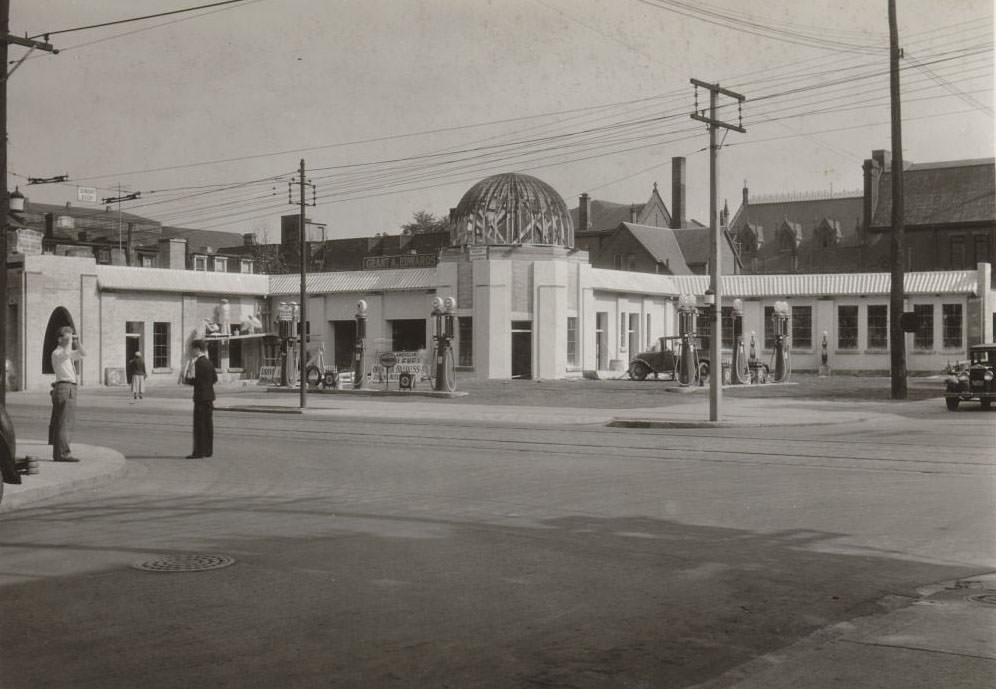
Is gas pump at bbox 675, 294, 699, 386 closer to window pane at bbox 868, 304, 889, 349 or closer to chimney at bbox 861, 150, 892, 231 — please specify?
window pane at bbox 868, 304, 889, 349

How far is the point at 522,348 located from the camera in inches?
1784

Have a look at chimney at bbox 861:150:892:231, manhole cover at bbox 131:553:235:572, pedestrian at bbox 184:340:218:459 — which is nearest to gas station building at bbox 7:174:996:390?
chimney at bbox 861:150:892:231

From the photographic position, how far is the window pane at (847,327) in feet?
166

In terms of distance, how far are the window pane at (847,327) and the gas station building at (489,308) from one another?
0.16 ft

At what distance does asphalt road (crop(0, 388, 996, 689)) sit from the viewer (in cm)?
560

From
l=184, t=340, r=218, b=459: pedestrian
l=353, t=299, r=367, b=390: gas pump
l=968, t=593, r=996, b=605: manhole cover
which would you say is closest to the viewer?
l=968, t=593, r=996, b=605: manhole cover

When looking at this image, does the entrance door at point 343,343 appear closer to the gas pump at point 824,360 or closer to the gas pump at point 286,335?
the gas pump at point 286,335

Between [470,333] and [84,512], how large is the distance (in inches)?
1364

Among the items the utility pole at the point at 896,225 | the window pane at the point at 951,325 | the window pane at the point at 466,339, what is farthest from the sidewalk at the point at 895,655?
the window pane at the point at 951,325

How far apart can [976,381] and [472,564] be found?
23.3 m

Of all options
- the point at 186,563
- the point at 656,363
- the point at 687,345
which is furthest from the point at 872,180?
the point at 186,563

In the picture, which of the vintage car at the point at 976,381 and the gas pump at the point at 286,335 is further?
the gas pump at the point at 286,335

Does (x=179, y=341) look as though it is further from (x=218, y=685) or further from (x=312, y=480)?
(x=218, y=685)

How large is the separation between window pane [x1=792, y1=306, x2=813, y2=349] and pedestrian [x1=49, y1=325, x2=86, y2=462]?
42301 mm
